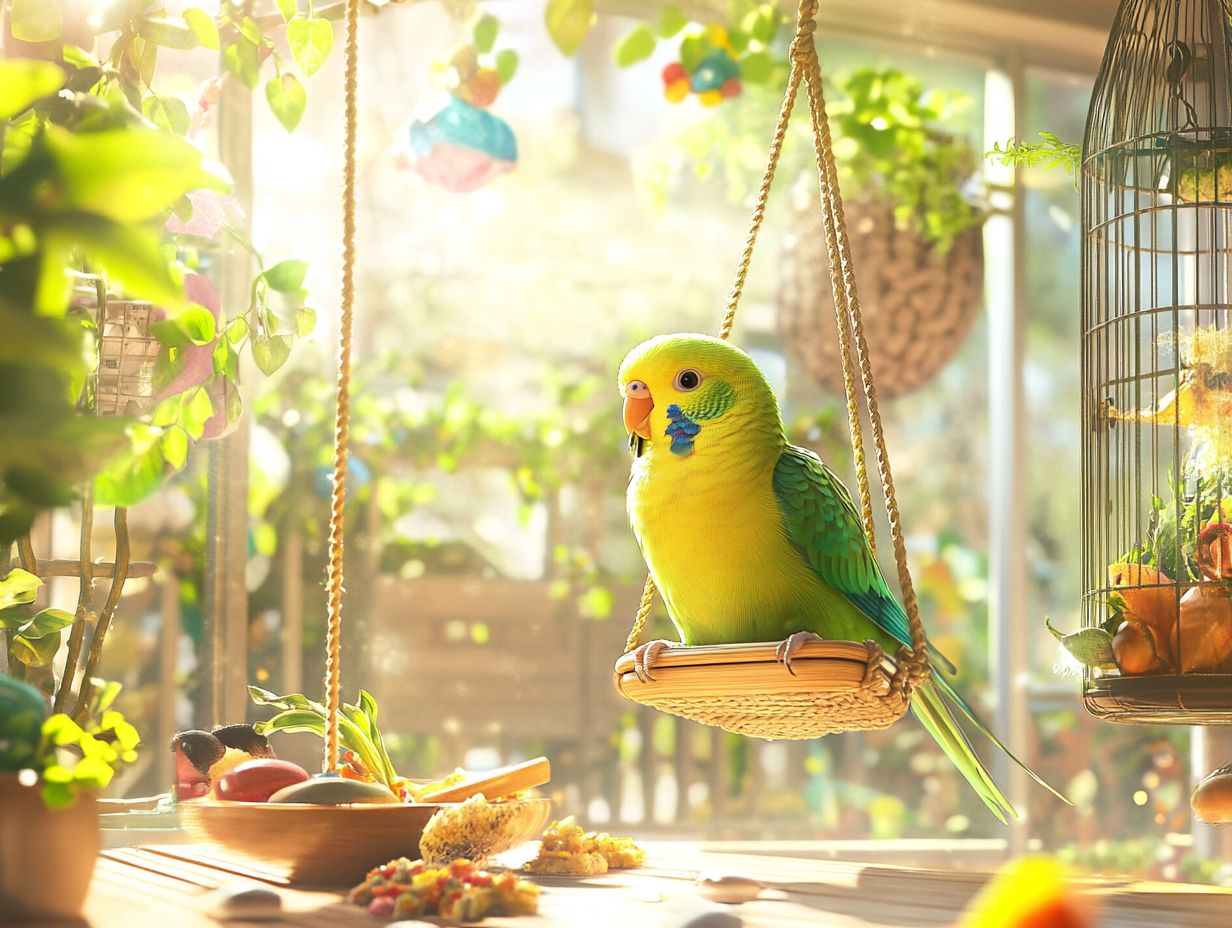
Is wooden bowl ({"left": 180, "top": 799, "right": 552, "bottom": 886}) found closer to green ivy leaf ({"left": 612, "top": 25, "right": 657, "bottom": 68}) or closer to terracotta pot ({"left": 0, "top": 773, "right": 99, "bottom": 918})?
terracotta pot ({"left": 0, "top": 773, "right": 99, "bottom": 918})

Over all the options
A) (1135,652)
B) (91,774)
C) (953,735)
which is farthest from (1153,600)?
(91,774)

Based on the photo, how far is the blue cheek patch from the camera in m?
1.36

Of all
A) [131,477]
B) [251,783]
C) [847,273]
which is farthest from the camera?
[847,273]

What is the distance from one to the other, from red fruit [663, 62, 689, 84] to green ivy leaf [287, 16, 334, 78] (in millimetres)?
1262

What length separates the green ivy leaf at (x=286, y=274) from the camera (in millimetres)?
1628

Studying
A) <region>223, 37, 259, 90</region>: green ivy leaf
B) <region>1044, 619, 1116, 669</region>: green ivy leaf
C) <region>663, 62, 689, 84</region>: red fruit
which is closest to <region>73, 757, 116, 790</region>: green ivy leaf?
<region>223, 37, 259, 90</region>: green ivy leaf

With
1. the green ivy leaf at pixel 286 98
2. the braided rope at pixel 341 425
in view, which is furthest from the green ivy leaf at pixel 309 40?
the braided rope at pixel 341 425

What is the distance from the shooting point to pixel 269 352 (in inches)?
67.2

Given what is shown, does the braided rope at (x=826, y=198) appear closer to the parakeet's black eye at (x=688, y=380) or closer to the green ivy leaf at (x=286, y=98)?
the parakeet's black eye at (x=688, y=380)

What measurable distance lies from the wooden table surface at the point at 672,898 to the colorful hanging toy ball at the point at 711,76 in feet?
5.80

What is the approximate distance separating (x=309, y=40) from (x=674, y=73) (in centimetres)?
131

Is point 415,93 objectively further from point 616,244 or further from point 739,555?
point 739,555

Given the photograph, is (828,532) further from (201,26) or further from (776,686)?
(201,26)

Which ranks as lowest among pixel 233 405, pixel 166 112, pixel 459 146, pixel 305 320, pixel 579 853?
pixel 579 853
